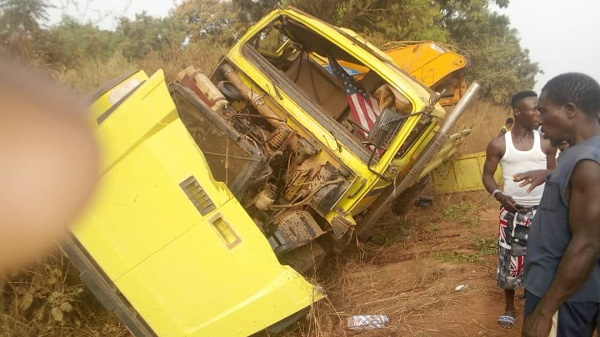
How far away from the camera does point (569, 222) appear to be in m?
1.92

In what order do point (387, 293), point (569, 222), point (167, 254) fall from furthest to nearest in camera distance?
1. point (387, 293)
2. point (167, 254)
3. point (569, 222)

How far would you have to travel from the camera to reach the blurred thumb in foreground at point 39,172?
9.45 feet

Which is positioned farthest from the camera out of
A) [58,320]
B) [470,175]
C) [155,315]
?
[470,175]

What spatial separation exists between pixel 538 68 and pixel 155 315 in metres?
24.9

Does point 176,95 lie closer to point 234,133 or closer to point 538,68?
point 234,133

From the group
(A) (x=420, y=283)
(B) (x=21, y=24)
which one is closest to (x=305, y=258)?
(A) (x=420, y=283)

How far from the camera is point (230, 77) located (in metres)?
4.39

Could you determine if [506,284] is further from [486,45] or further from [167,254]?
[486,45]

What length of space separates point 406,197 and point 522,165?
2.63 meters

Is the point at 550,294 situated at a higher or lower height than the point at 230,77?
lower

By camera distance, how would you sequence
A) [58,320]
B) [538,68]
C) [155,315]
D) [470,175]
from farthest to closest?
[538,68]
[470,175]
[58,320]
[155,315]

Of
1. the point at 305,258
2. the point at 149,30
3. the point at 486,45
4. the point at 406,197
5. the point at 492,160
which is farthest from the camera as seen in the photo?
the point at 486,45

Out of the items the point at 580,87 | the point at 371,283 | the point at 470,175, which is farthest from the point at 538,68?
the point at 580,87

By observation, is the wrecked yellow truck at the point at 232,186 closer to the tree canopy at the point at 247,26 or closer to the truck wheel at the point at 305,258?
the truck wheel at the point at 305,258
